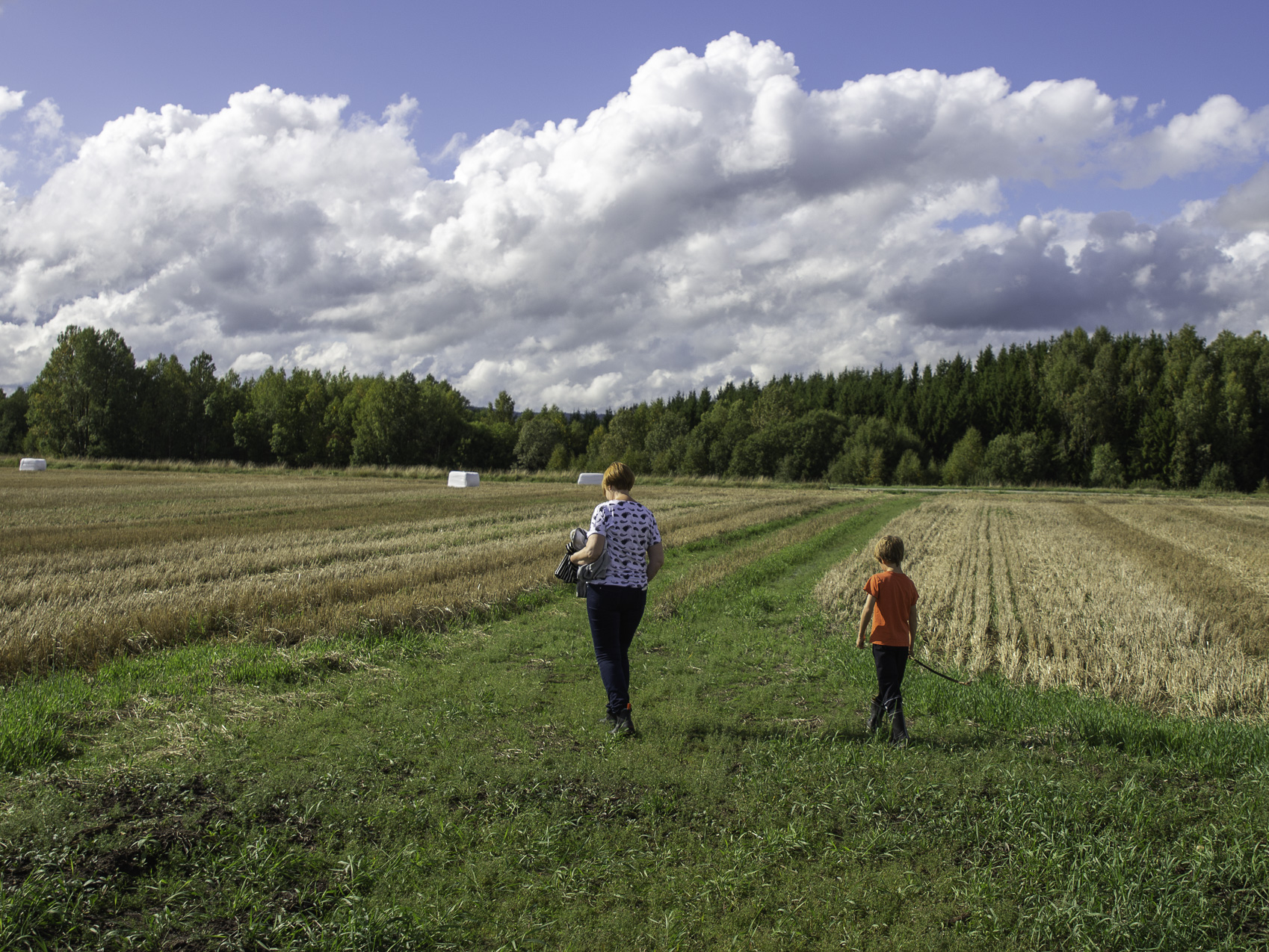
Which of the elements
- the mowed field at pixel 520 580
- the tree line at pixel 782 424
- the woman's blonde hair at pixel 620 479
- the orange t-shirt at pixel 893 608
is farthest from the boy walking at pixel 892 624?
the tree line at pixel 782 424

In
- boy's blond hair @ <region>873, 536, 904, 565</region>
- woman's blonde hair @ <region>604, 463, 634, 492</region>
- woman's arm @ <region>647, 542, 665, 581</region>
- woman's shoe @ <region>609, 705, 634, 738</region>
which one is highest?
woman's blonde hair @ <region>604, 463, 634, 492</region>

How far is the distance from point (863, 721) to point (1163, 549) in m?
20.5

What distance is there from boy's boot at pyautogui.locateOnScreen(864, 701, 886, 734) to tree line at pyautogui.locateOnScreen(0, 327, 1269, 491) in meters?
81.4

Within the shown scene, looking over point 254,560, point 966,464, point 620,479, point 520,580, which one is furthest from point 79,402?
point 966,464

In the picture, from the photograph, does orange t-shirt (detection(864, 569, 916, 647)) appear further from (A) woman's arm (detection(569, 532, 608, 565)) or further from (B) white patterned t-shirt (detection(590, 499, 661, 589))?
(A) woman's arm (detection(569, 532, 608, 565))

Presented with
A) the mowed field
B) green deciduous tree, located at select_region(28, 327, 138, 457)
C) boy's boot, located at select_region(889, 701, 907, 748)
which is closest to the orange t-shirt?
boy's boot, located at select_region(889, 701, 907, 748)

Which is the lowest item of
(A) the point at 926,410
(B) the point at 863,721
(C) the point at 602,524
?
(B) the point at 863,721

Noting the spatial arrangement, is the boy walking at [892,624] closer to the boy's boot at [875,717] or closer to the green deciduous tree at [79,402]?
the boy's boot at [875,717]

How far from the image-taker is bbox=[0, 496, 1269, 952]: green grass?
12.1 ft

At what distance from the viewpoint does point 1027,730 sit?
6652 millimetres

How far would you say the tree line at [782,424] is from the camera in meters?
74.1

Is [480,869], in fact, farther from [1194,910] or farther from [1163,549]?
[1163,549]

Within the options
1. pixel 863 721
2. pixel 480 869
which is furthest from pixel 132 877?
pixel 863 721

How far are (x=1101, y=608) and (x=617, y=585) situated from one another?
10372 mm
